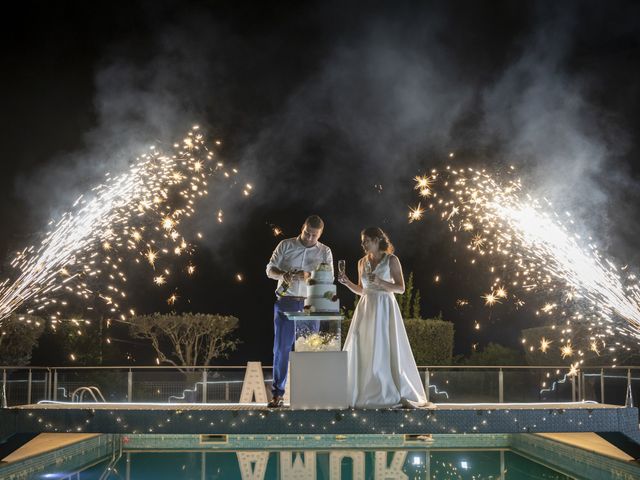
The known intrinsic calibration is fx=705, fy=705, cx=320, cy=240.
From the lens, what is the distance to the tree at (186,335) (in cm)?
2016

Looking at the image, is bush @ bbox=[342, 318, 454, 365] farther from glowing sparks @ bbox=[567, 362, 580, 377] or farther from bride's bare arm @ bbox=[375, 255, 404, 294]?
bride's bare arm @ bbox=[375, 255, 404, 294]

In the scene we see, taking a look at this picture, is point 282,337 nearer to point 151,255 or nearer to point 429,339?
point 151,255

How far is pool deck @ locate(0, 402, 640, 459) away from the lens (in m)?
5.94

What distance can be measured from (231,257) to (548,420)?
1690cm

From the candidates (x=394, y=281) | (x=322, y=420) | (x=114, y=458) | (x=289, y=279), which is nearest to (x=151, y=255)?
(x=114, y=458)

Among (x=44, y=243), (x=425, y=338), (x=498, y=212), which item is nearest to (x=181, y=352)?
(x=425, y=338)

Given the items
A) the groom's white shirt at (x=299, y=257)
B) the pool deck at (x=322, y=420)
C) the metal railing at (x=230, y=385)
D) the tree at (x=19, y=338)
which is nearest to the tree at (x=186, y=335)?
the tree at (x=19, y=338)

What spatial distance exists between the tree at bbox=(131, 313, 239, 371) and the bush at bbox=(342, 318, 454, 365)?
6865 mm

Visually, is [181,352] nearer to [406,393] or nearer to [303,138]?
[303,138]

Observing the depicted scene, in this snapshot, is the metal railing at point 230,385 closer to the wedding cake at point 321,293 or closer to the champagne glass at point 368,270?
the champagne glass at point 368,270

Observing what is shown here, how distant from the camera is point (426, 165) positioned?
57.2 ft

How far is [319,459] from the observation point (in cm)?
778

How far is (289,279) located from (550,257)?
5.67 meters

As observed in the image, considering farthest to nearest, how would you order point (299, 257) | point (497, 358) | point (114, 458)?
point (497, 358), point (114, 458), point (299, 257)
